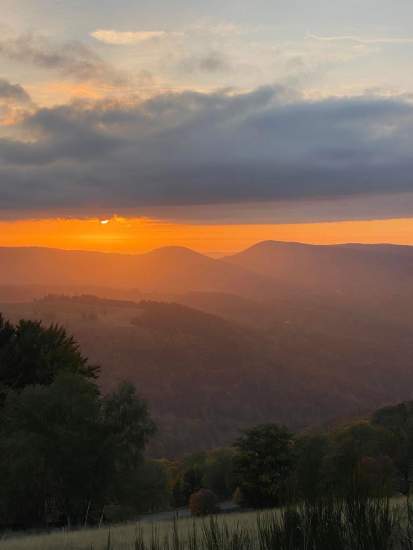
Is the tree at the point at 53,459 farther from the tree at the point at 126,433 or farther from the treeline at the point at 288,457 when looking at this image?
the treeline at the point at 288,457

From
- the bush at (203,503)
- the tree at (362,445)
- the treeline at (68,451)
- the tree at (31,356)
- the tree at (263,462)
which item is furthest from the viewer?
the tree at (263,462)

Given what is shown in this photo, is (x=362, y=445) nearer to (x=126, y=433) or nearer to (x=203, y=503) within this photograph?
(x=203, y=503)

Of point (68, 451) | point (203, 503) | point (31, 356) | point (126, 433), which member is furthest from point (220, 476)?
point (68, 451)

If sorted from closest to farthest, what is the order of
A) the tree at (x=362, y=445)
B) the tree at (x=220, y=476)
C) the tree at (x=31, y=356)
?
A: the tree at (x=362, y=445) < the tree at (x=31, y=356) < the tree at (x=220, y=476)

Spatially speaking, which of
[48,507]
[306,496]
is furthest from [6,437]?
[306,496]

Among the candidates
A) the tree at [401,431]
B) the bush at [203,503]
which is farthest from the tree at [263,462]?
the tree at [401,431]

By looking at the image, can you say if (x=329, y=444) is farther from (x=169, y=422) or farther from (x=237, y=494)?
(x=169, y=422)
